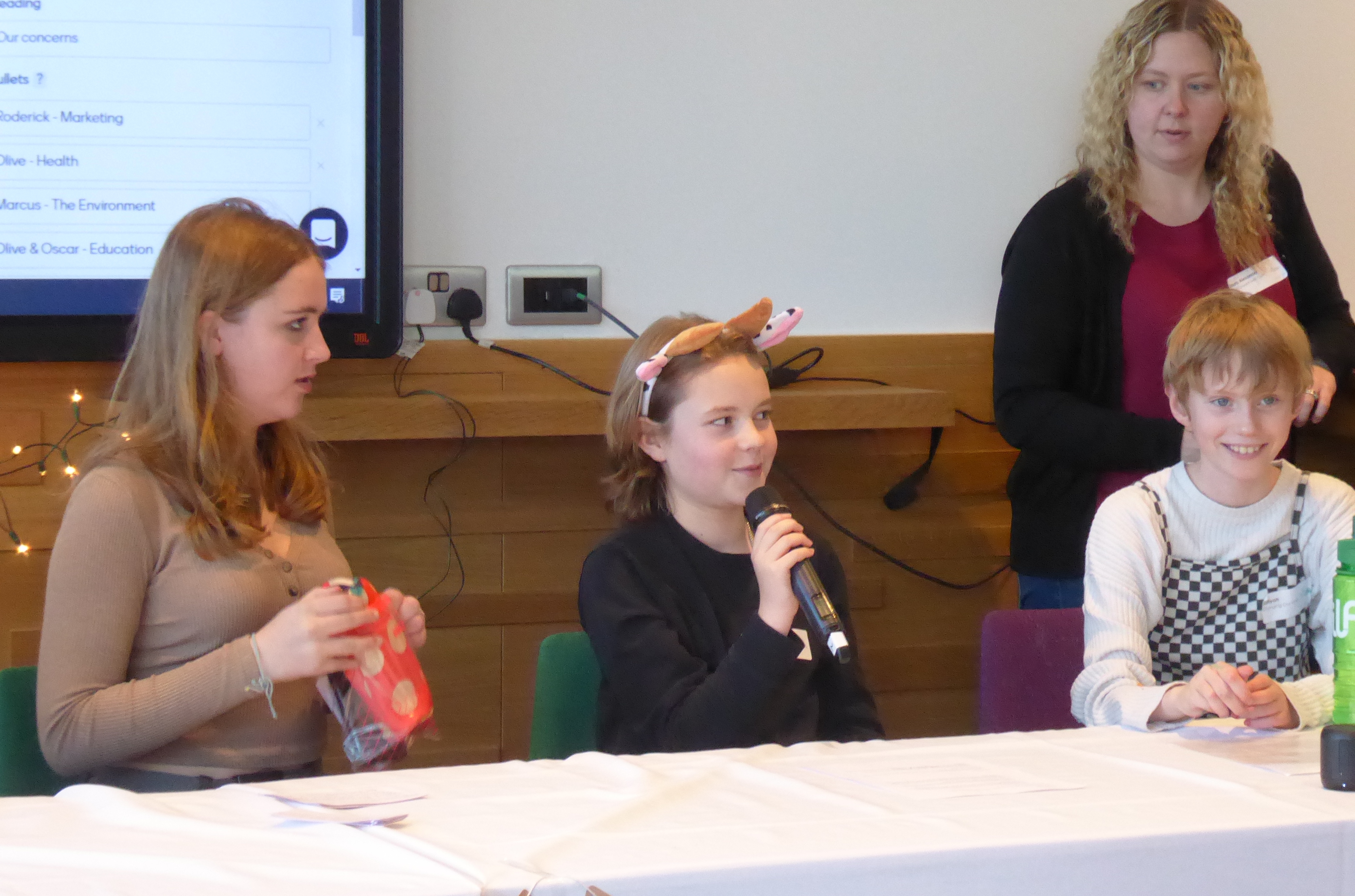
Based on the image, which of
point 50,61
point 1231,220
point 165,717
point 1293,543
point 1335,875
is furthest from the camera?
point 1231,220

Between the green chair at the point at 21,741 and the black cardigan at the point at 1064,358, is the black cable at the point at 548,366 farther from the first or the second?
the green chair at the point at 21,741

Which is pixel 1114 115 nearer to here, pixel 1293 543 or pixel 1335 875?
pixel 1293 543

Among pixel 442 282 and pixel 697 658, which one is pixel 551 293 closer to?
pixel 442 282

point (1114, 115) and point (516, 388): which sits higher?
point (1114, 115)

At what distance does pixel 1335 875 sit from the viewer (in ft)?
3.50

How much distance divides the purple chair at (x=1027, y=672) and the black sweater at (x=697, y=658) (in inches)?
7.4

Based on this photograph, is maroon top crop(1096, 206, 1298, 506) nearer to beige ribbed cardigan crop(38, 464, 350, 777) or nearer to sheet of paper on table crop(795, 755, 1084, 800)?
sheet of paper on table crop(795, 755, 1084, 800)

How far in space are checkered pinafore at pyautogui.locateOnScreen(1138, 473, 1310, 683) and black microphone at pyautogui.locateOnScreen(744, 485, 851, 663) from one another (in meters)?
0.54

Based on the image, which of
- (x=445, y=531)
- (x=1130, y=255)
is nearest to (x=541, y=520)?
(x=445, y=531)

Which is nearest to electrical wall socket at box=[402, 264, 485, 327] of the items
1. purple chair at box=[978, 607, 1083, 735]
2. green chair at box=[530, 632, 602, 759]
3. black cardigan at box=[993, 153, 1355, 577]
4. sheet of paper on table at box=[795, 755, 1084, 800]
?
green chair at box=[530, 632, 602, 759]

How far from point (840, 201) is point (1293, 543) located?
1198mm

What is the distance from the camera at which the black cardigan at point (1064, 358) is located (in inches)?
91.8

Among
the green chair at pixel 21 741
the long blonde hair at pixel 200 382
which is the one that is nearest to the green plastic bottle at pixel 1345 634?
the long blonde hair at pixel 200 382

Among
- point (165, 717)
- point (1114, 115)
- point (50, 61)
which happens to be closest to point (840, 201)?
point (1114, 115)
